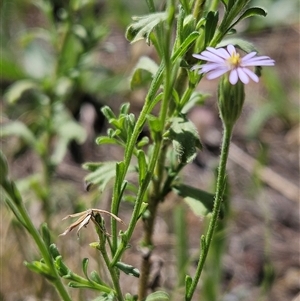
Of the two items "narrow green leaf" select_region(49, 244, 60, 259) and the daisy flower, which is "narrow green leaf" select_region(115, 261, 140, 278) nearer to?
"narrow green leaf" select_region(49, 244, 60, 259)

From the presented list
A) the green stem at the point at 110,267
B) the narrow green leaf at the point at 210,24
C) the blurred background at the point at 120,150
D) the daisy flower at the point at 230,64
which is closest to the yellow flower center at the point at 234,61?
the daisy flower at the point at 230,64

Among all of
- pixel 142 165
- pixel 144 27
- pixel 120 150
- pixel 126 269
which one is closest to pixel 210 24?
pixel 144 27

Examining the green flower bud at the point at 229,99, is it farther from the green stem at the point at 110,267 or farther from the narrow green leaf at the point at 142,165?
the green stem at the point at 110,267

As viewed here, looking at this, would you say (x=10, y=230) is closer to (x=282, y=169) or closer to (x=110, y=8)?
(x=282, y=169)

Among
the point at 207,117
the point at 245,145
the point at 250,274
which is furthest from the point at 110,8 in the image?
the point at 250,274

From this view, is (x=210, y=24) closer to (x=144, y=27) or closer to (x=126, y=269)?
(x=144, y=27)

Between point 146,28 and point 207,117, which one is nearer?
point 146,28
